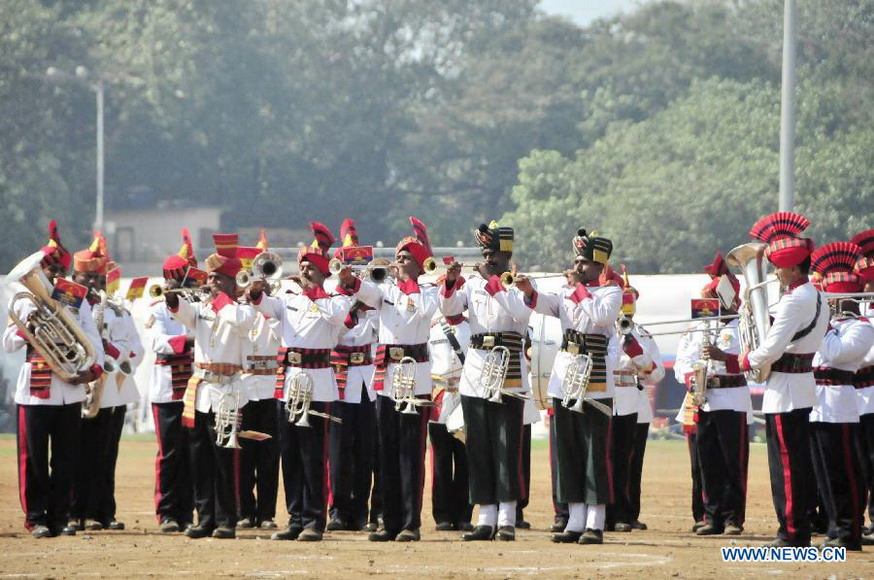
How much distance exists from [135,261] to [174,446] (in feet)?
147

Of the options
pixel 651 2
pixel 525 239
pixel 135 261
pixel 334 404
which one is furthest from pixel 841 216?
pixel 334 404

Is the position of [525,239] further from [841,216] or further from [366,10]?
[366,10]

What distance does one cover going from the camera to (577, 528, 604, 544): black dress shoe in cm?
1261

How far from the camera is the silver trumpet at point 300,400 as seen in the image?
1311 cm

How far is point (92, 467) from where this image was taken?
569 inches

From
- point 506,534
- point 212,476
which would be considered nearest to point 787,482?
point 506,534

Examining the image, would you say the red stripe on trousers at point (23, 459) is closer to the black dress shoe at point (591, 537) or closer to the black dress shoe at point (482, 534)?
the black dress shoe at point (482, 534)

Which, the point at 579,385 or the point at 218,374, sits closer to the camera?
the point at 579,385

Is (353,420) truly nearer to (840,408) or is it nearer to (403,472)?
(403,472)

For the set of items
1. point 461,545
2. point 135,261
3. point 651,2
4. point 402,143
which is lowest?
point 461,545

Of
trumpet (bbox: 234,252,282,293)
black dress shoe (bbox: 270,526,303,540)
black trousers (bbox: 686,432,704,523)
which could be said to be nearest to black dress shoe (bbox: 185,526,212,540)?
black dress shoe (bbox: 270,526,303,540)

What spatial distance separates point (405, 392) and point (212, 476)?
165 cm

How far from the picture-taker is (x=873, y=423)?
42.9 ft

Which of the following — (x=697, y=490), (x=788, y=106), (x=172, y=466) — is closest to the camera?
(x=172, y=466)
